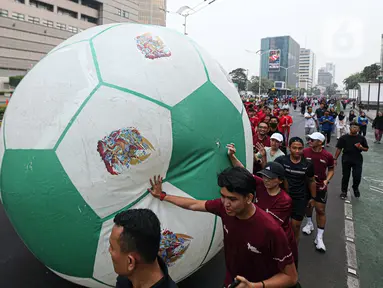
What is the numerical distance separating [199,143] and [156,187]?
19.5 inches

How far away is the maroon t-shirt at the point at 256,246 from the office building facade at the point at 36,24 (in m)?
48.1

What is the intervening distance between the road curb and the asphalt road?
0.18 ft

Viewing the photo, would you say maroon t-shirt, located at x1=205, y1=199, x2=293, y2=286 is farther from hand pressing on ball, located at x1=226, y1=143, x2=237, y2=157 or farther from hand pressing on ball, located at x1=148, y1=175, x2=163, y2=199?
hand pressing on ball, located at x1=226, y1=143, x2=237, y2=157

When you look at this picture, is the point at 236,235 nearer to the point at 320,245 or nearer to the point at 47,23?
the point at 320,245

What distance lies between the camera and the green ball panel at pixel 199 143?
2.50 meters

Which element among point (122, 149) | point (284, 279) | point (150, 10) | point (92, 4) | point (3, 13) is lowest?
point (284, 279)

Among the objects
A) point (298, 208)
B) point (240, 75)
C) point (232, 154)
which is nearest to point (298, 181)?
point (298, 208)

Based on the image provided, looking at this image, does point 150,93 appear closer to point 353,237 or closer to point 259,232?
point 259,232

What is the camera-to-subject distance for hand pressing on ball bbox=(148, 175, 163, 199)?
238cm

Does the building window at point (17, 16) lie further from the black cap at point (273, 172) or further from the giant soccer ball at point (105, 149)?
the black cap at point (273, 172)

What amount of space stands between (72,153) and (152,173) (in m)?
0.58

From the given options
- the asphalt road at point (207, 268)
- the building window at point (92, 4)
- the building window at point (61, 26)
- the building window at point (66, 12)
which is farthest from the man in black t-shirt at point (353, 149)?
the building window at point (92, 4)

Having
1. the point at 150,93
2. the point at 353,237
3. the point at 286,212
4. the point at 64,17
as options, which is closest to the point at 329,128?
the point at 353,237

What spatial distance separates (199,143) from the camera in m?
2.56
